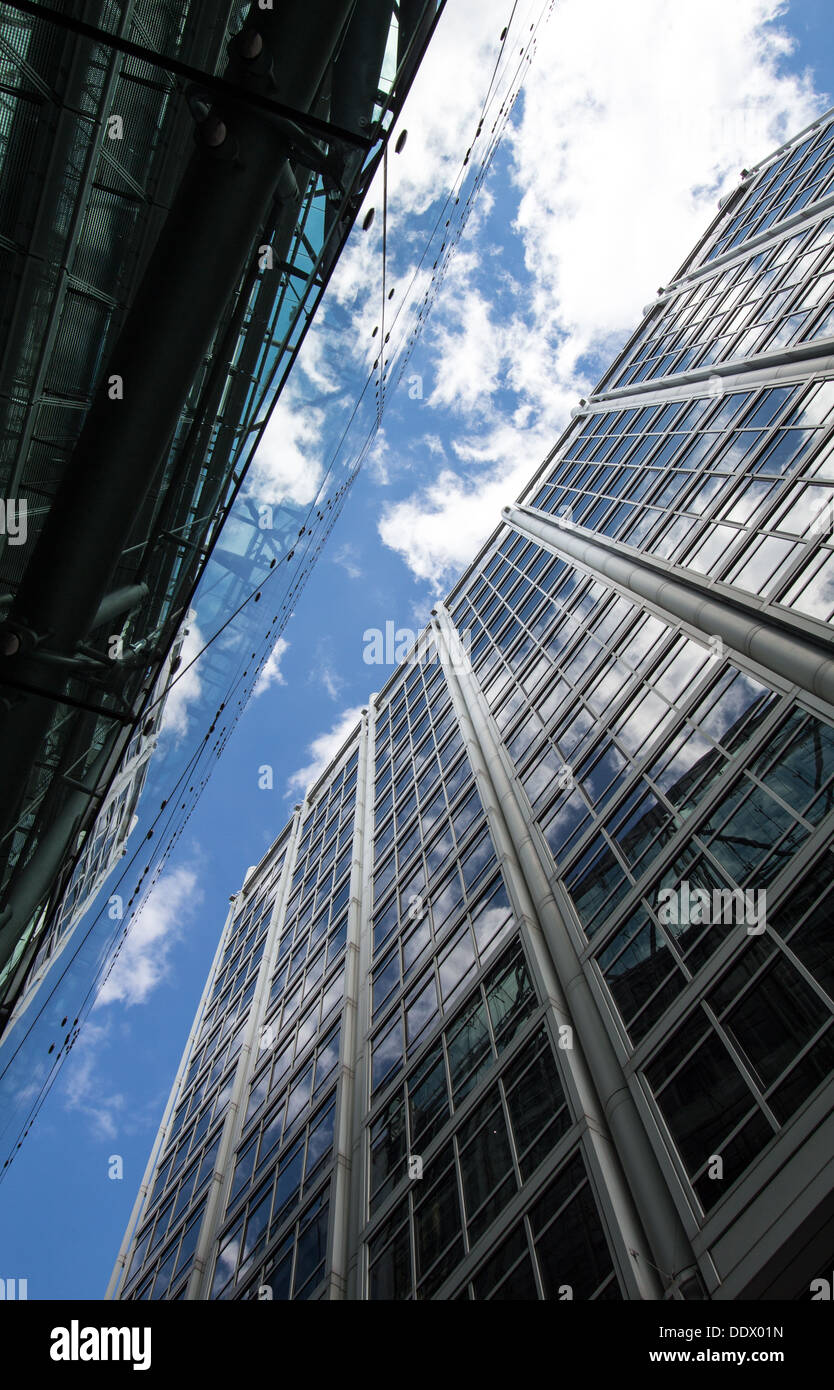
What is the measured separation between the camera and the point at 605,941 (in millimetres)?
14977

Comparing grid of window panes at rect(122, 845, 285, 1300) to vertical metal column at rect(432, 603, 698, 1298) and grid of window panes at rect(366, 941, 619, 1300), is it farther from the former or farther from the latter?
vertical metal column at rect(432, 603, 698, 1298)

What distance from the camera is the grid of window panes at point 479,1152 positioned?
11422mm

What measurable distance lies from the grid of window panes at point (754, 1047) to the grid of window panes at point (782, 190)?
100ft

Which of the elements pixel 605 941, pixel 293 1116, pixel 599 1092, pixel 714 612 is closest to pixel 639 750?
pixel 714 612

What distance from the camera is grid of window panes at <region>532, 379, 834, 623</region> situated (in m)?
16.2

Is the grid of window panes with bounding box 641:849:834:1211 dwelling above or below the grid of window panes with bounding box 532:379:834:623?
below

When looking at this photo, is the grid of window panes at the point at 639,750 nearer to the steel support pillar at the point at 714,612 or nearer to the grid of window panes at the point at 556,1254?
the steel support pillar at the point at 714,612

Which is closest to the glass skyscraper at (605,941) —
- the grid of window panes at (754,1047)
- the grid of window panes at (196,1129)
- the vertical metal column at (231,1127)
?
the grid of window panes at (754,1047)

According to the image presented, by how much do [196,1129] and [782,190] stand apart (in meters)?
47.5

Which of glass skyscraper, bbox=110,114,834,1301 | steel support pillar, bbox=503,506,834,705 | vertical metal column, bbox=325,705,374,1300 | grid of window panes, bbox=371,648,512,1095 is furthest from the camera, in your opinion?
grid of window panes, bbox=371,648,512,1095

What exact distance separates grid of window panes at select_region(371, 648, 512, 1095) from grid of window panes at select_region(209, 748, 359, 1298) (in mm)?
2122

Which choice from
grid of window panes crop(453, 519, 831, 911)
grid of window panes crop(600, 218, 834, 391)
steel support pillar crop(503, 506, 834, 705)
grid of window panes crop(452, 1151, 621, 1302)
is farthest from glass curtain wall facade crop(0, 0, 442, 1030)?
grid of window panes crop(600, 218, 834, 391)

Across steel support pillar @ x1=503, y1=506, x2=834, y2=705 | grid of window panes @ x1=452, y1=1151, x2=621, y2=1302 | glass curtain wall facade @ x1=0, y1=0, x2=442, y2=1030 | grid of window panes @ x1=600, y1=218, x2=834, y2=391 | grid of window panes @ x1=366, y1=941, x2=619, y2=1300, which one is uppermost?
grid of window panes @ x1=600, y1=218, x2=834, y2=391

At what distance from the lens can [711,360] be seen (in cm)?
3089
